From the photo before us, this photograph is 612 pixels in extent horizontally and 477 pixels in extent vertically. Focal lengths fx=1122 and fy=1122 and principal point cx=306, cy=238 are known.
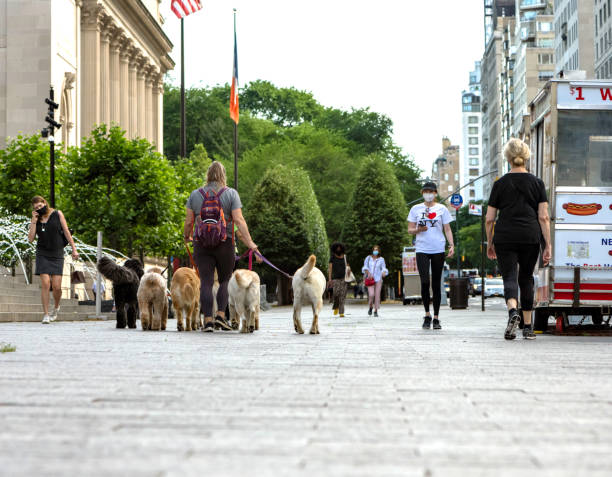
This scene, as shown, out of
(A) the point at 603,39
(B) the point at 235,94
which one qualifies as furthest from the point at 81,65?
(A) the point at 603,39

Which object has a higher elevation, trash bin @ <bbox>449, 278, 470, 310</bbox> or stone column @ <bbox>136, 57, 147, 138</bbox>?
stone column @ <bbox>136, 57, 147, 138</bbox>

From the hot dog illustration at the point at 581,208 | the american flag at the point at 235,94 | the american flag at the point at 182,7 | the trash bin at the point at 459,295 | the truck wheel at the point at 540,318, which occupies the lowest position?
the trash bin at the point at 459,295

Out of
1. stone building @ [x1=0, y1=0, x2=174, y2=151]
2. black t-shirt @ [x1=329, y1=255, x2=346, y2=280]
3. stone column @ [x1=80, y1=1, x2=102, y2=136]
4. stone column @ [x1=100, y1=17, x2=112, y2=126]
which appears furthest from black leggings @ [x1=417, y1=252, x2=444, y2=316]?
stone column @ [x1=100, y1=17, x2=112, y2=126]

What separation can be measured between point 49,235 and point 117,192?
17.6 meters

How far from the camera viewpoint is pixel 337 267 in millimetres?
28516

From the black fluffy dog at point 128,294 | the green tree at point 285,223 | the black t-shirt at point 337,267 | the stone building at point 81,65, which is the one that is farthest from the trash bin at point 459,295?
the black fluffy dog at point 128,294

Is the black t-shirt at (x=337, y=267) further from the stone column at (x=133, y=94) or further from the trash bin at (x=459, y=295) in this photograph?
the stone column at (x=133, y=94)

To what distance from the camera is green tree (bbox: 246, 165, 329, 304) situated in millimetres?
59750

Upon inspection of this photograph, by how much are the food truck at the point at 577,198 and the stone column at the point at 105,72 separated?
44.8 metres

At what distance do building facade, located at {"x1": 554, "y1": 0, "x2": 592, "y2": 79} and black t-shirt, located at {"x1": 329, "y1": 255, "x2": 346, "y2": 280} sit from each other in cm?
6652

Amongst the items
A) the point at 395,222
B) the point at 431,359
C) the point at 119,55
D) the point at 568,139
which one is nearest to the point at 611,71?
the point at 395,222

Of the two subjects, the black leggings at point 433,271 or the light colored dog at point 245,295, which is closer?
the light colored dog at point 245,295

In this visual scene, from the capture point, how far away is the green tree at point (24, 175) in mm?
34500

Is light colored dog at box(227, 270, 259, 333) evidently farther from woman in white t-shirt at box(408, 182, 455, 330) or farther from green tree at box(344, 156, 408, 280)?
green tree at box(344, 156, 408, 280)
